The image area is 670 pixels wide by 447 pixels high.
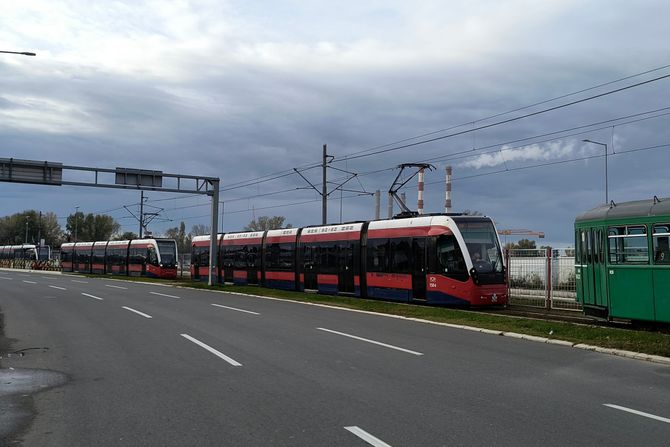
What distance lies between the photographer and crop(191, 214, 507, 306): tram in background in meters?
20.9

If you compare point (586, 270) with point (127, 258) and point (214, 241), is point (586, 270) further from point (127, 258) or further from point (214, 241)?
point (127, 258)

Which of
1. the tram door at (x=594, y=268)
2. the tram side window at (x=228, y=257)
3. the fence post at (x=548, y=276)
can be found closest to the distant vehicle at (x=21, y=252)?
the tram side window at (x=228, y=257)

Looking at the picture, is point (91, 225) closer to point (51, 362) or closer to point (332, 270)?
point (332, 270)

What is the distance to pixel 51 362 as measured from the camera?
10.3 metres

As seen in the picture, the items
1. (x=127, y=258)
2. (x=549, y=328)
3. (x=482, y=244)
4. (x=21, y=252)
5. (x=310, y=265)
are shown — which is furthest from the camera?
(x=21, y=252)

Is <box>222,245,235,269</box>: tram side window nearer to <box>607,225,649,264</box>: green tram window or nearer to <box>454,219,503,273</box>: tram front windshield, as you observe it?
<box>454,219,503,273</box>: tram front windshield

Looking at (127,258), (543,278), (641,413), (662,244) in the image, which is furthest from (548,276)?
(127,258)

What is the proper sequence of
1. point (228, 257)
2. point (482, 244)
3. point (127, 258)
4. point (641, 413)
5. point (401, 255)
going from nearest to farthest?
point (641, 413), point (482, 244), point (401, 255), point (228, 257), point (127, 258)

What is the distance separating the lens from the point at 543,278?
2164 cm

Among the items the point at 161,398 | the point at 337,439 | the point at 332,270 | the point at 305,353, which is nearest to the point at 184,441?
the point at 337,439

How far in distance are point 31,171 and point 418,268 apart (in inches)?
1051

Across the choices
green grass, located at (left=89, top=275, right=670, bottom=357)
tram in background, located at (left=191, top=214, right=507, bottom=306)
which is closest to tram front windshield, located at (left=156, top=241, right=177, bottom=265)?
tram in background, located at (left=191, top=214, right=507, bottom=306)

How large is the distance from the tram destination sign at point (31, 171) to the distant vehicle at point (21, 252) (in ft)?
184

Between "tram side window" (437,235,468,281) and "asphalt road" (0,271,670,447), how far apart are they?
6.07m
